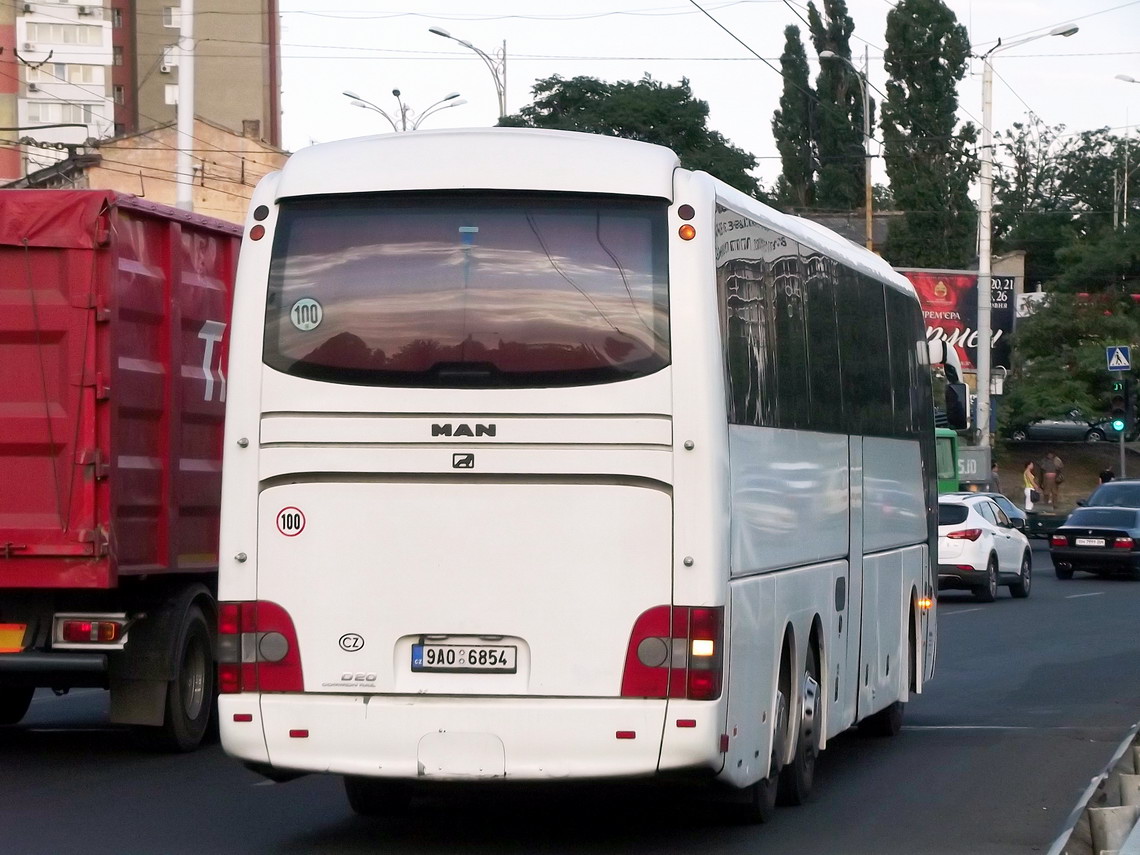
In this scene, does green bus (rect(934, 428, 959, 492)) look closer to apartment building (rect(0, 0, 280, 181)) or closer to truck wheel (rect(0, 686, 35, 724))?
truck wheel (rect(0, 686, 35, 724))

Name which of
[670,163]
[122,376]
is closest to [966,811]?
[670,163]

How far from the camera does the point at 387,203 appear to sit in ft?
27.7

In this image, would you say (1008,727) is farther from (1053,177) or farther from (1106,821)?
(1053,177)

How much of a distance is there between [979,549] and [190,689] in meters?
18.4

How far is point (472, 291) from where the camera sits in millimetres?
8250

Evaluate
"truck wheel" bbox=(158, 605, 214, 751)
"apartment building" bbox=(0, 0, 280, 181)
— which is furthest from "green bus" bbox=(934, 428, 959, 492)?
"apartment building" bbox=(0, 0, 280, 181)

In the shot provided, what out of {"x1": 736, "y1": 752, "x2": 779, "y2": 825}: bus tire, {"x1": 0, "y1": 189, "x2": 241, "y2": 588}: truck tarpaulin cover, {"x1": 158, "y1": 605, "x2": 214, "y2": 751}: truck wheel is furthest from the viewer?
{"x1": 158, "y1": 605, "x2": 214, "y2": 751}: truck wheel

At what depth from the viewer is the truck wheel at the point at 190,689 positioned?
483 inches

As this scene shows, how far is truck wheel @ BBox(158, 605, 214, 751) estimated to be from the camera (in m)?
12.3

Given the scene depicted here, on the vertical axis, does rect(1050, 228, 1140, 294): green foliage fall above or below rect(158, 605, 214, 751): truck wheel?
above

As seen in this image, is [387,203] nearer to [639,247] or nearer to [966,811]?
[639,247]

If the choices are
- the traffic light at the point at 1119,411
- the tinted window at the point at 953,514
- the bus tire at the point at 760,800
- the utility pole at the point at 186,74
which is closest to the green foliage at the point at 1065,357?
the traffic light at the point at 1119,411

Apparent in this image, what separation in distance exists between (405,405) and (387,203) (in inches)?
35.3

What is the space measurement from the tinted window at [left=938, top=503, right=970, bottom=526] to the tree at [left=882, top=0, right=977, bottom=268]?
46176mm
